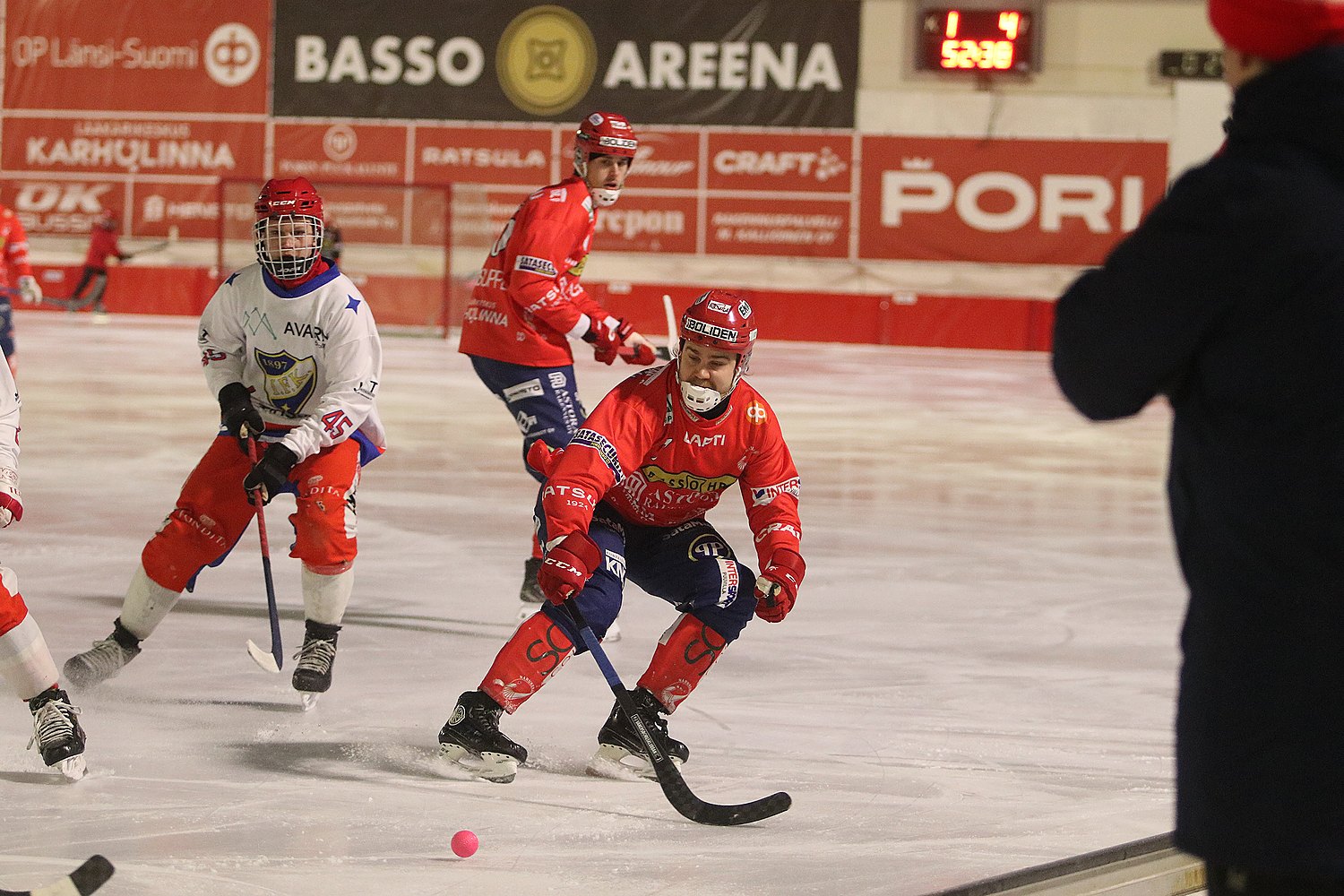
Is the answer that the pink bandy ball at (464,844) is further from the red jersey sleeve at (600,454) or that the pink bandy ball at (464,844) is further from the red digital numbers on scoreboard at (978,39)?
the red digital numbers on scoreboard at (978,39)

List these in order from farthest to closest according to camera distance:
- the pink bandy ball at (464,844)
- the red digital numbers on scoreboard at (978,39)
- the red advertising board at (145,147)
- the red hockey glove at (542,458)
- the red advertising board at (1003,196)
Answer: the red advertising board at (145,147) → the red advertising board at (1003,196) → the red digital numbers on scoreboard at (978,39) → the red hockey glove at (542,458) → the pink bandy ball at (464,844)

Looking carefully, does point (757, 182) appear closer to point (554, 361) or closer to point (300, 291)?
point (554, 361)

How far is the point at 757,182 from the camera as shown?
21.4 meters

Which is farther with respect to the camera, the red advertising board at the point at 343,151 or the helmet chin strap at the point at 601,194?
the red advertising board at the point at 343,151

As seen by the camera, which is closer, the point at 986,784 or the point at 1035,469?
the point at 986,784

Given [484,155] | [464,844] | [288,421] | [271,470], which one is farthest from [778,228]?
[464,844]

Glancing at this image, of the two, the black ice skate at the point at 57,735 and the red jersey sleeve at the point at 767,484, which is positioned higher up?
the red jersey sleeve at the point at 767,484

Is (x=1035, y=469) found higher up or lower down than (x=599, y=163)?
lower down

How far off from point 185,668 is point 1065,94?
58.8 ft

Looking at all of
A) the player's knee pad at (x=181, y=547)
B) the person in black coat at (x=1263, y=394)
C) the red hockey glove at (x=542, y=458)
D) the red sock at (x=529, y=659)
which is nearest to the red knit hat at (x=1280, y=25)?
the person in black coat at (x=1263, y=394)

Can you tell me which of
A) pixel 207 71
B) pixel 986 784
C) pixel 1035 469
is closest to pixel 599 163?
pixel 986 784

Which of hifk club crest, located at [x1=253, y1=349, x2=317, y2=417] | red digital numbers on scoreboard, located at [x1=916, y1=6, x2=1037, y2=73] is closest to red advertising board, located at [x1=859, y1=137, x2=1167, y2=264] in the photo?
red digital numbers on scoreboard, located at [x1=916, y1=6, x2=1037, y2=73]

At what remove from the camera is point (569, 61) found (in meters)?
21.7

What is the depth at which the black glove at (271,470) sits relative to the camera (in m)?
4.09
